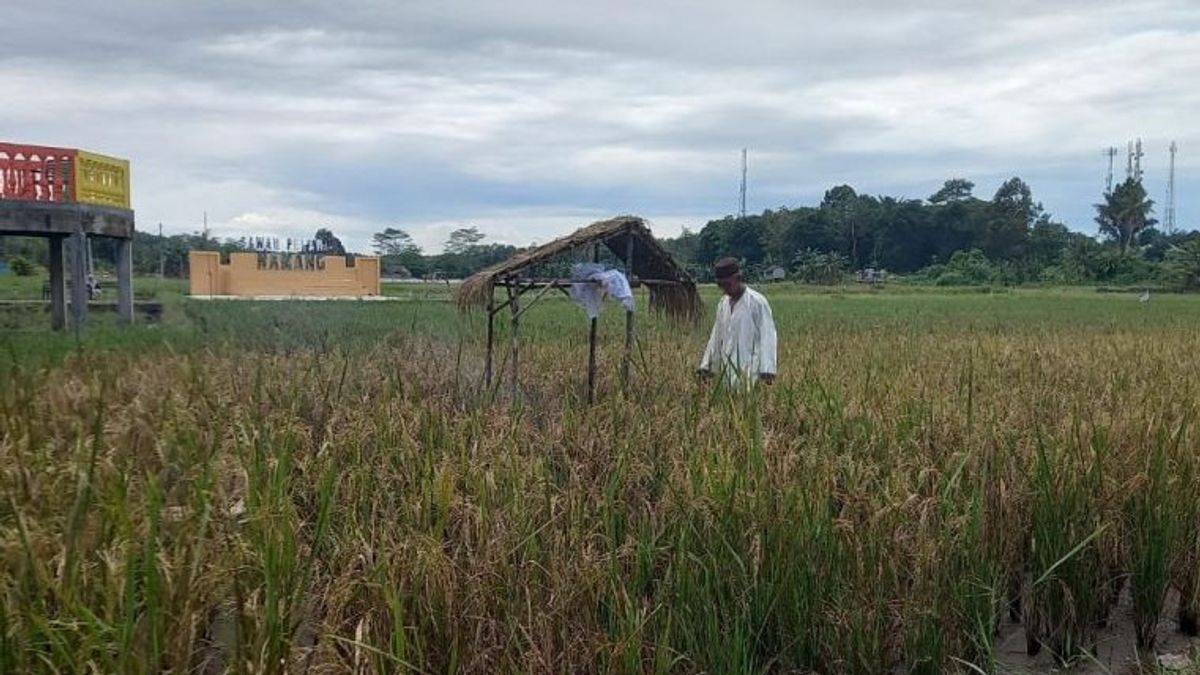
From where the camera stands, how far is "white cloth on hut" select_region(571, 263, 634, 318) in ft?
19.6

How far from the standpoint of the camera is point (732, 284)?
5672 mm

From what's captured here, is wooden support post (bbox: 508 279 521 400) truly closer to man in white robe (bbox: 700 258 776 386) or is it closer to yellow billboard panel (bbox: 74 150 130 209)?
man in white robe (bbox: 700 258 776 386)

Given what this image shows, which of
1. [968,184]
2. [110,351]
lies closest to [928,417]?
[110,351]

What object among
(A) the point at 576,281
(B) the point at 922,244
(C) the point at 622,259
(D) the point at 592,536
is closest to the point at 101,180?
(C) the point at 622,259

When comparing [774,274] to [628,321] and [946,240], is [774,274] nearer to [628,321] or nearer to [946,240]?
[946,240]

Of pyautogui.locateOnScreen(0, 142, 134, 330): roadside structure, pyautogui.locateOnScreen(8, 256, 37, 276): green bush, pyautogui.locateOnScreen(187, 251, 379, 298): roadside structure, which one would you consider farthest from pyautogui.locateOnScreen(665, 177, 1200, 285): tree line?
pyautogui.locateOnScreen(0, 142, 134, 330): roadside structure

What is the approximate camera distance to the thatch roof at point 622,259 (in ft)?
20.5

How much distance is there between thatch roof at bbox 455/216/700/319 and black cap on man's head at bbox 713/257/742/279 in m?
1.02

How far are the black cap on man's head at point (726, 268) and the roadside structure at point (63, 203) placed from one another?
10013mm

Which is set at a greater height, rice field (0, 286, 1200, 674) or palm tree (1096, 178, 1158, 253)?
palm tree (1096, 178, 1158, 253)

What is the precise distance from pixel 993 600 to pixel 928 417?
1.92 meters

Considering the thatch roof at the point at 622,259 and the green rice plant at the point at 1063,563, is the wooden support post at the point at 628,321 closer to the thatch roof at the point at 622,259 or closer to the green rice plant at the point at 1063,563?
the thatch roof at the point at 622,259

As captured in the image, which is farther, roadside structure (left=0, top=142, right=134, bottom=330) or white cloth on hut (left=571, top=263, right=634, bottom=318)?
roadside structure (left=0, top=142, right=134, bottom=330)

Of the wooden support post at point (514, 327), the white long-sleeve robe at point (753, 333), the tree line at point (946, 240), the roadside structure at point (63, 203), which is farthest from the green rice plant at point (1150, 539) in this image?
the tree line at point (946, 240)
